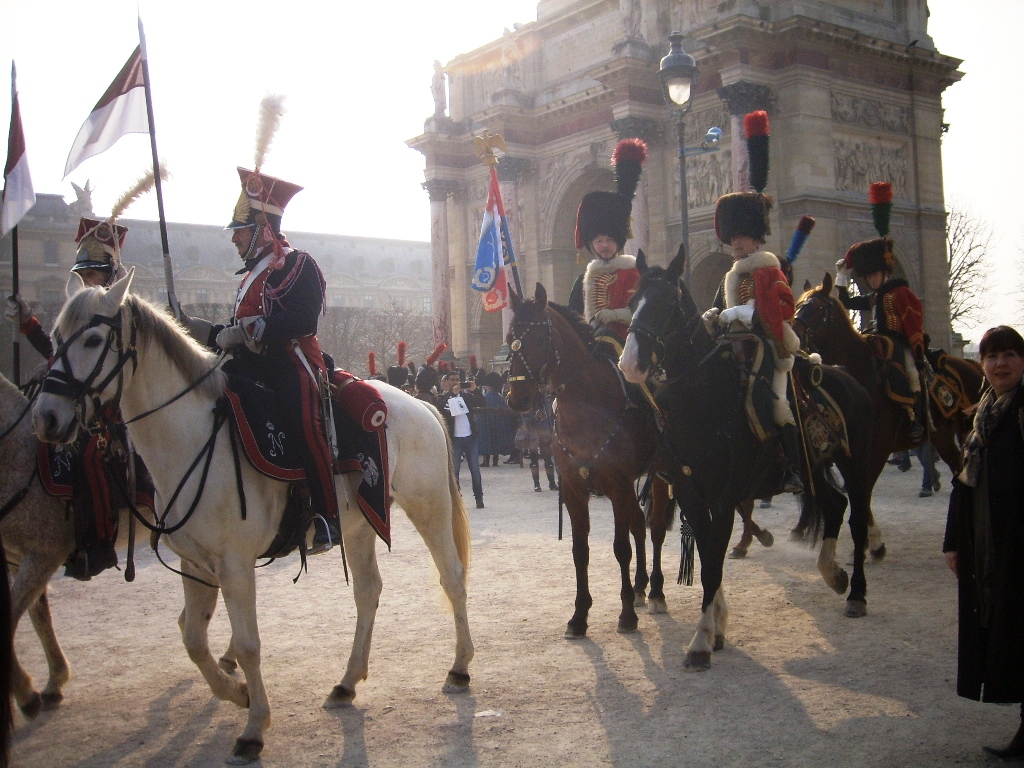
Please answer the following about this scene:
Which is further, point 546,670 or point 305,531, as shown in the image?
point 546,670

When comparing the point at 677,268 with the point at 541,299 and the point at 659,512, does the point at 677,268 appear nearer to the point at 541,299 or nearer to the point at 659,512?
the point at 541,299

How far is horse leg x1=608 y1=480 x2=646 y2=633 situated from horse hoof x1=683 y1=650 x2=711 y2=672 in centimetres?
101

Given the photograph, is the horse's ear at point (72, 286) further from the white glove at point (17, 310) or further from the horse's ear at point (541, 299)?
the horse's ear at point (541, 299)

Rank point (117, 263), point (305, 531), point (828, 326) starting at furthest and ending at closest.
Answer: point (828, 326)
point (117, 263)
point (305, 531)

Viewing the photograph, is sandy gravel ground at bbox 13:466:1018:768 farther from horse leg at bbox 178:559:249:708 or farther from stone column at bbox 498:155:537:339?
stone column at bbox 498:155:537:339

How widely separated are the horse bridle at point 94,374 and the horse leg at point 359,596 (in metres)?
1.61

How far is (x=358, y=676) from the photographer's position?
19.7 feet

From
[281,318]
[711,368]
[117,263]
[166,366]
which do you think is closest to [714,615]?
[711,368]

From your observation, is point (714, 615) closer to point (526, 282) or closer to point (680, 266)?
point (680, 266)

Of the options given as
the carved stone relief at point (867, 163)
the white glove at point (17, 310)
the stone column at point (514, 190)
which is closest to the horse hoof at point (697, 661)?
the white glove at point (17, 310)

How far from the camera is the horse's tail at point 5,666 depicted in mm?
3410

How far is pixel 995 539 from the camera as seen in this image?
15.1 feet

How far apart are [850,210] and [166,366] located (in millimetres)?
24202

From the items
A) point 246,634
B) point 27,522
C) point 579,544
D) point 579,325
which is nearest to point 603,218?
point 579,325
